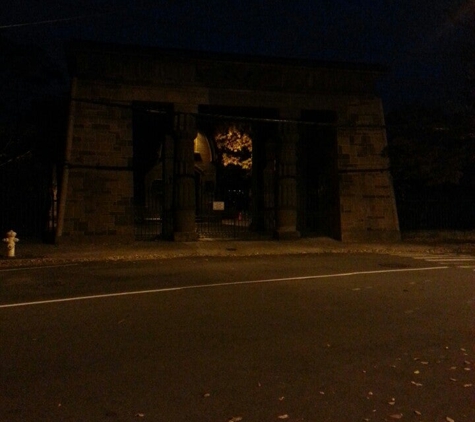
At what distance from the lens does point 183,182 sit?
21.3m

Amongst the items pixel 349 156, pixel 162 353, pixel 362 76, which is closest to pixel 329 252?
pixel 349 156

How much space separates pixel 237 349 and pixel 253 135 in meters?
21.3

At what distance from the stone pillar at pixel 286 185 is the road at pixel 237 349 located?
33.8 feet

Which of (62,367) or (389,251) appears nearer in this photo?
(62,367)

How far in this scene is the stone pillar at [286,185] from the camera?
22484 mm

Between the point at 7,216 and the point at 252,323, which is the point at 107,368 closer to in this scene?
the point at 252,323

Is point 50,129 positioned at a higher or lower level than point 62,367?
higher

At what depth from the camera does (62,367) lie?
584cm

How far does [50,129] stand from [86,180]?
6.06 metres

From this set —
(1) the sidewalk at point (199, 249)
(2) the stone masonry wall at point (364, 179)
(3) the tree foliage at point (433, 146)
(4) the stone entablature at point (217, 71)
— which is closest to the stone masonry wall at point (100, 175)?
(1) the sidewalk at point (199, 249)

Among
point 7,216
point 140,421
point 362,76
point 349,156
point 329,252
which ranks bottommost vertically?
point 140,421

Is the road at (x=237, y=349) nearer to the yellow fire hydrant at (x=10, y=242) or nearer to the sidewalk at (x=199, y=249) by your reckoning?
the yellow fire hydrant at (x=10, y=242)

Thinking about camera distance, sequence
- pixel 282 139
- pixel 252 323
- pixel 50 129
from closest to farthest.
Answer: pixel 252 323, pixel 282 139, pixel 50 129

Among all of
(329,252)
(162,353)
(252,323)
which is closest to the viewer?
(162,353)
